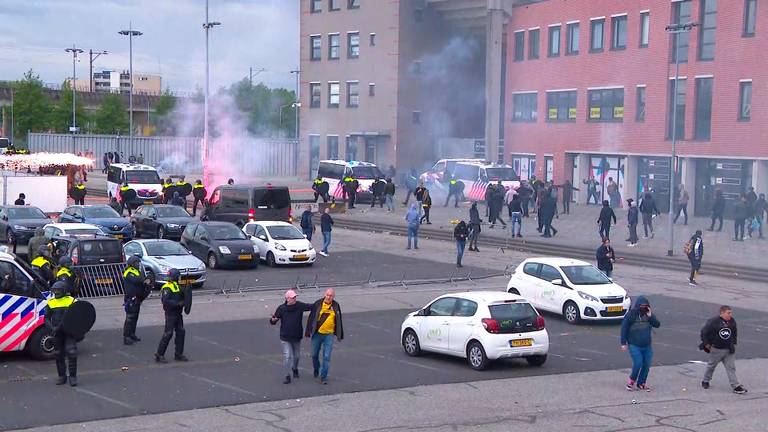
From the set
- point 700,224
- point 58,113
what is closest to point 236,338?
point 700,224

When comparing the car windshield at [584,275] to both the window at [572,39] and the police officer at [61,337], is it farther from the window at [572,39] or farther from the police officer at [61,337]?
the window at [572,39]

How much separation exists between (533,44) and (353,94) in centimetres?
1402

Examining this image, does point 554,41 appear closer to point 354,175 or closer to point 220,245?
point 354,175

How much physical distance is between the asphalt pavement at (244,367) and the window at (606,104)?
28208mm

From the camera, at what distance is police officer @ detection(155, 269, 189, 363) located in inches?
709

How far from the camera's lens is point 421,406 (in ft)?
50.5

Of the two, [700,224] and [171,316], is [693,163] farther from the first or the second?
[171,316]

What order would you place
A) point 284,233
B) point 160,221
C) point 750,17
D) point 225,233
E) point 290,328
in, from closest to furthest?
point 290,328 → point 225,233 → point 284,233 → point 160,221 → point 750,17

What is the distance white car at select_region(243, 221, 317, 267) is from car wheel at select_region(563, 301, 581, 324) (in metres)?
10.9

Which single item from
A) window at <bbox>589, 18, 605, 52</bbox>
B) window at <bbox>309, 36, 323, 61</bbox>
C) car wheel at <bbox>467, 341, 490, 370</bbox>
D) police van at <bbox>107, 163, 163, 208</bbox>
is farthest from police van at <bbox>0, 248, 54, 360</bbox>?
window at <bbox>309, 36, 323, 61</bbox>

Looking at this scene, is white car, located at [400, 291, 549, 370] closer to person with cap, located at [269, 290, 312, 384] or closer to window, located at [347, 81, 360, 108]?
person with cap, located at [269, 290, 312, 384]

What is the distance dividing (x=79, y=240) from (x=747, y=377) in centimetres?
1696

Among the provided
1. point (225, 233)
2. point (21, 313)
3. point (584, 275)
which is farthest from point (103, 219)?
point (21, 313)

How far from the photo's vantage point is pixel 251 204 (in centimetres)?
3978
